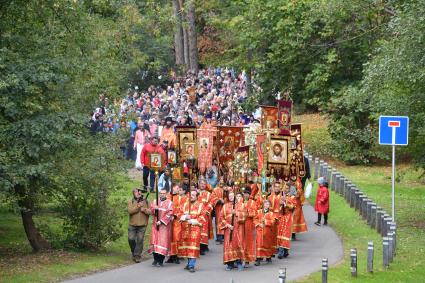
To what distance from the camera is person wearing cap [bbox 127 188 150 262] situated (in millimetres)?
21938

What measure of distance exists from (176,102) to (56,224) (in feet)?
71.3

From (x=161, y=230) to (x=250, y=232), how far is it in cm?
195

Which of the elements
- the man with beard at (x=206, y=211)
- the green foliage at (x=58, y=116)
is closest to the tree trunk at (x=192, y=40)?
the green foliage at (x=58, y=116)

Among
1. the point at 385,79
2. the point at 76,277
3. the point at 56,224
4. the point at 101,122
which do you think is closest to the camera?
the point at 76,277

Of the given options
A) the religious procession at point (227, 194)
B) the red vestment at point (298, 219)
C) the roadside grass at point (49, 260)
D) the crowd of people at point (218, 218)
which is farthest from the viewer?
the red vestment at point (298, 219)

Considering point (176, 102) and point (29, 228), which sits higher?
point (176, 102)

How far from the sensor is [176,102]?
158 feet

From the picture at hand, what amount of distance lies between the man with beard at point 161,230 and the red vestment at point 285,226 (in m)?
2.77

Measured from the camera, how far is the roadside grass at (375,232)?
19.9 m

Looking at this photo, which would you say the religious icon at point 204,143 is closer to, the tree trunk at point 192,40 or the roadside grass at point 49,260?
the roadside grass at point 49,260

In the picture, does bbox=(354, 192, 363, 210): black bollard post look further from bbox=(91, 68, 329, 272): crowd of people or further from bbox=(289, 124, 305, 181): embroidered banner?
bbox=(289, 124, 305, 181): embroidered banner

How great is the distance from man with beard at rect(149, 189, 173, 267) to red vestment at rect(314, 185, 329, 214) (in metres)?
6.27

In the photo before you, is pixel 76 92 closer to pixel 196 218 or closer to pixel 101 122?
pixel 196 218

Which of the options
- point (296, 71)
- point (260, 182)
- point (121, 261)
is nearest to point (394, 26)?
point (260, 182)
